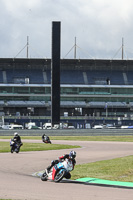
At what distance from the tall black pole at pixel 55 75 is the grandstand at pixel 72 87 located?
3268 centimetres

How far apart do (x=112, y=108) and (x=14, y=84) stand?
23.3 meters

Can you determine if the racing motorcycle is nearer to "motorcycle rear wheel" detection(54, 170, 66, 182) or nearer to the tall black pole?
"motorcycle rear wheel" detection(54, 170, 66, 182)

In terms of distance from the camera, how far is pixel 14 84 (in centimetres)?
11406

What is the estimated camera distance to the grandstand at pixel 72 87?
376 feet

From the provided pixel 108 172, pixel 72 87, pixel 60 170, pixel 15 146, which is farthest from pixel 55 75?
pixel 60 170

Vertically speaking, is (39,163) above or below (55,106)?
below

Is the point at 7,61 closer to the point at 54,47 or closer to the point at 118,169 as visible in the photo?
the point at 54,47

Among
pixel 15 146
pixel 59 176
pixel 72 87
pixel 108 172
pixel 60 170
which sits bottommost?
pixel 108 172

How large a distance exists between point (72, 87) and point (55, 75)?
35965mm

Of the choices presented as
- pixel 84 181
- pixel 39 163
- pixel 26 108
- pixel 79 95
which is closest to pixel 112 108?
pixel 79 95

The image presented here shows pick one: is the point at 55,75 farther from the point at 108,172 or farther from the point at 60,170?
the point at 60,170

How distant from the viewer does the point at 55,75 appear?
8069 cm

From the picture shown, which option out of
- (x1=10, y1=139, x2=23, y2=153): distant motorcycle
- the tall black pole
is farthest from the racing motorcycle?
the tall black pole

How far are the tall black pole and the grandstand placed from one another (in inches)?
1287
